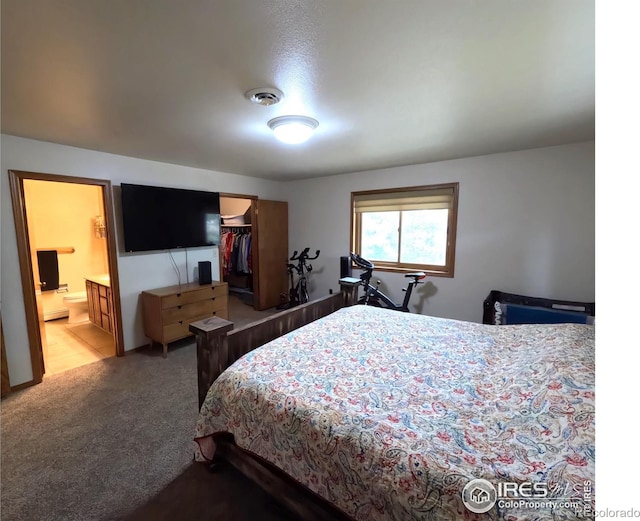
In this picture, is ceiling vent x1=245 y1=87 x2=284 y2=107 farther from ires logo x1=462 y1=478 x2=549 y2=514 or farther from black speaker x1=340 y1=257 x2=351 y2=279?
black speaker x1=340 y1=257 x2=351 y2=279

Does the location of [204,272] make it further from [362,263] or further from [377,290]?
[377,290]

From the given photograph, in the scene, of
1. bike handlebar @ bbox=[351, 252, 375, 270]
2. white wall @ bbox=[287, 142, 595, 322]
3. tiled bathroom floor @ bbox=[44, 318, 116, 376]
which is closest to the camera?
white wall @ bbox=[287, 142, 595, 322]

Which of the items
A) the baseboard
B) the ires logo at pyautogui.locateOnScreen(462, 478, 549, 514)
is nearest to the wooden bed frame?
the ires logo at pyautogui.locateOnScreen(462, 478, 549, 514)

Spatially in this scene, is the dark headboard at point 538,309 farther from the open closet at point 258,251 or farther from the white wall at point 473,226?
the open closet at point 258,251

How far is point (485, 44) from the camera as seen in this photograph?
51.6 inches

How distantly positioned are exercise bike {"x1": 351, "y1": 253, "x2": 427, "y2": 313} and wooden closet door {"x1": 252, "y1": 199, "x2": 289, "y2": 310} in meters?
1.56

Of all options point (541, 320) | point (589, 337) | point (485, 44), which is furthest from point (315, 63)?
point (541, 320)

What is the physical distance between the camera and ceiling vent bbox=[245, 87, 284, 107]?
170 cm

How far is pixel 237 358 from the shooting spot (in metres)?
1.81

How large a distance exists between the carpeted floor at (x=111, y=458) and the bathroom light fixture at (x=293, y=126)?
230 centimetres

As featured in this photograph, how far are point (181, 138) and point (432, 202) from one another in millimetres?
2949

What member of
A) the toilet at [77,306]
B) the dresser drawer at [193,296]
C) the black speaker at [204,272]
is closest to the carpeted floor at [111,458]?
the dresser drawer at [193,296]

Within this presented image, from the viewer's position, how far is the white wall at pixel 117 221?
2.46 metres

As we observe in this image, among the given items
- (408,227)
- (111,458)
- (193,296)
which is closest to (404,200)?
(408,227)
